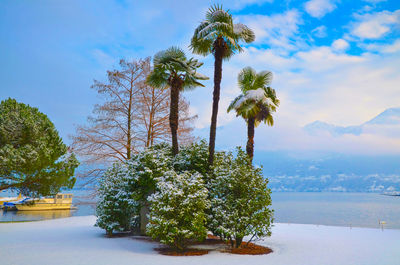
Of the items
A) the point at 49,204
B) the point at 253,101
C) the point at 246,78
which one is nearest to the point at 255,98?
the point at 253,101

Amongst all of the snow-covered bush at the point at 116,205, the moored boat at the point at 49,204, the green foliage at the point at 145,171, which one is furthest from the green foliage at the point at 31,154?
the moored boat at the point at 49,204

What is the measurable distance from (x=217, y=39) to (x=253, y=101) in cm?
392

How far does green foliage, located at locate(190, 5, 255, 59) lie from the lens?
1509cm

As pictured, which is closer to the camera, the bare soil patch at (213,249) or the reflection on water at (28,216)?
the bare soil patch at (213,249)

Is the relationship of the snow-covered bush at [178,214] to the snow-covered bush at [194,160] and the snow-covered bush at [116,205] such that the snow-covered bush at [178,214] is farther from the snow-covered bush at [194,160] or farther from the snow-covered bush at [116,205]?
the snow-covered bush at [116,205]

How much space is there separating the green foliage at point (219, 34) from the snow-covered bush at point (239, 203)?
5.89 metres

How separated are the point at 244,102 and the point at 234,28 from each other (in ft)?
12.7

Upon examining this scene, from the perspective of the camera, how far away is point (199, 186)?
12516mm

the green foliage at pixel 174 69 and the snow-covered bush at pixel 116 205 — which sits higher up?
the green foliage at pixel 174 69

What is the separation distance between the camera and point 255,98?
1722 cm

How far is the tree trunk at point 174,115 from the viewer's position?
16.4 m

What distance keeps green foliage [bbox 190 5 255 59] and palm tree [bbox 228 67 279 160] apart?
9.13ft

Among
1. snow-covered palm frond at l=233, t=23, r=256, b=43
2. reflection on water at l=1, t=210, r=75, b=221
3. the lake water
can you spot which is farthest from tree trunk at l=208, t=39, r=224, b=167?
reflection on water at l=1, t=210, r=75, b=221

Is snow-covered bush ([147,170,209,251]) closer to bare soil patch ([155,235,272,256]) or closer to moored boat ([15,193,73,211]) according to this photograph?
bare soil patch ([155,235,272,256])
